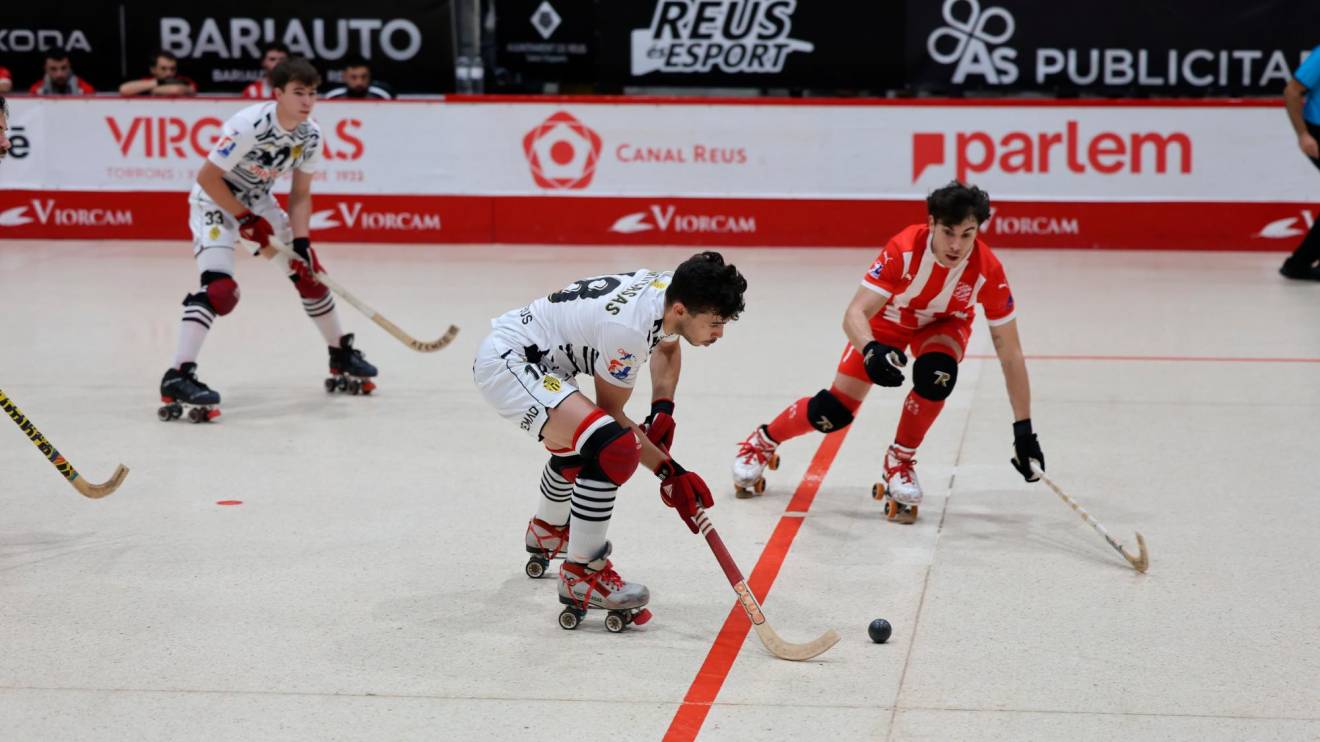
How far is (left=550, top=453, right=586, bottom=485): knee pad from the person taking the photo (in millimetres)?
4648

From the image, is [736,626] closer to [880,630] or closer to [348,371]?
[880,630]

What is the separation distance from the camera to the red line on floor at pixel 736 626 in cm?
384

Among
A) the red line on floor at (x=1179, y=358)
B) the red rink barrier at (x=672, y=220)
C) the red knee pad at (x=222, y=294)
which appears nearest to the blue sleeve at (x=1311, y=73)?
the red rink barrier at (x=672, y=220)

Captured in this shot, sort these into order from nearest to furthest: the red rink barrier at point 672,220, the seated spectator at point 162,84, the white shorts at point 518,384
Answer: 1. the white shorts at point 518,384
2. the red rink barrier at point 672,220
3. the seated spectator at point 162,84

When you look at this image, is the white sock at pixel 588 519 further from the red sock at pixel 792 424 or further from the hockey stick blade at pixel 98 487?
the hockey stick blade at pixel 98 487

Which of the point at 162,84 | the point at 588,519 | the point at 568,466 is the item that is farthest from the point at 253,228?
the point at 162,84

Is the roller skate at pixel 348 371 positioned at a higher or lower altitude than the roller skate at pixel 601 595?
lower

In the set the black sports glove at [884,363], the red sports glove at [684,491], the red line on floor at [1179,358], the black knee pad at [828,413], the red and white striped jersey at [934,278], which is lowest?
the red line on floor at [1179,358]

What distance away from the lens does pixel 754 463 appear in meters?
5.84

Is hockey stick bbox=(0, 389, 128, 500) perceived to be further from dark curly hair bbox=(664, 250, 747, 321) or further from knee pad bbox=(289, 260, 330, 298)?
dark curly hair bbox=(664, 250, 747, 321)

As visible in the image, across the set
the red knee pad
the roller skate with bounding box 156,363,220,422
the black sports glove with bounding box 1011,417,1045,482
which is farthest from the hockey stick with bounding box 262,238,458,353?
the black sports glove with bounding box 1011,417,1045,482

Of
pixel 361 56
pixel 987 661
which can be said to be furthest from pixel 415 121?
pixel 987 661

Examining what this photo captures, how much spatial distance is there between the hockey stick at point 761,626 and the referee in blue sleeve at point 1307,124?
7.57m

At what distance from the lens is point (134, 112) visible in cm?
1248
